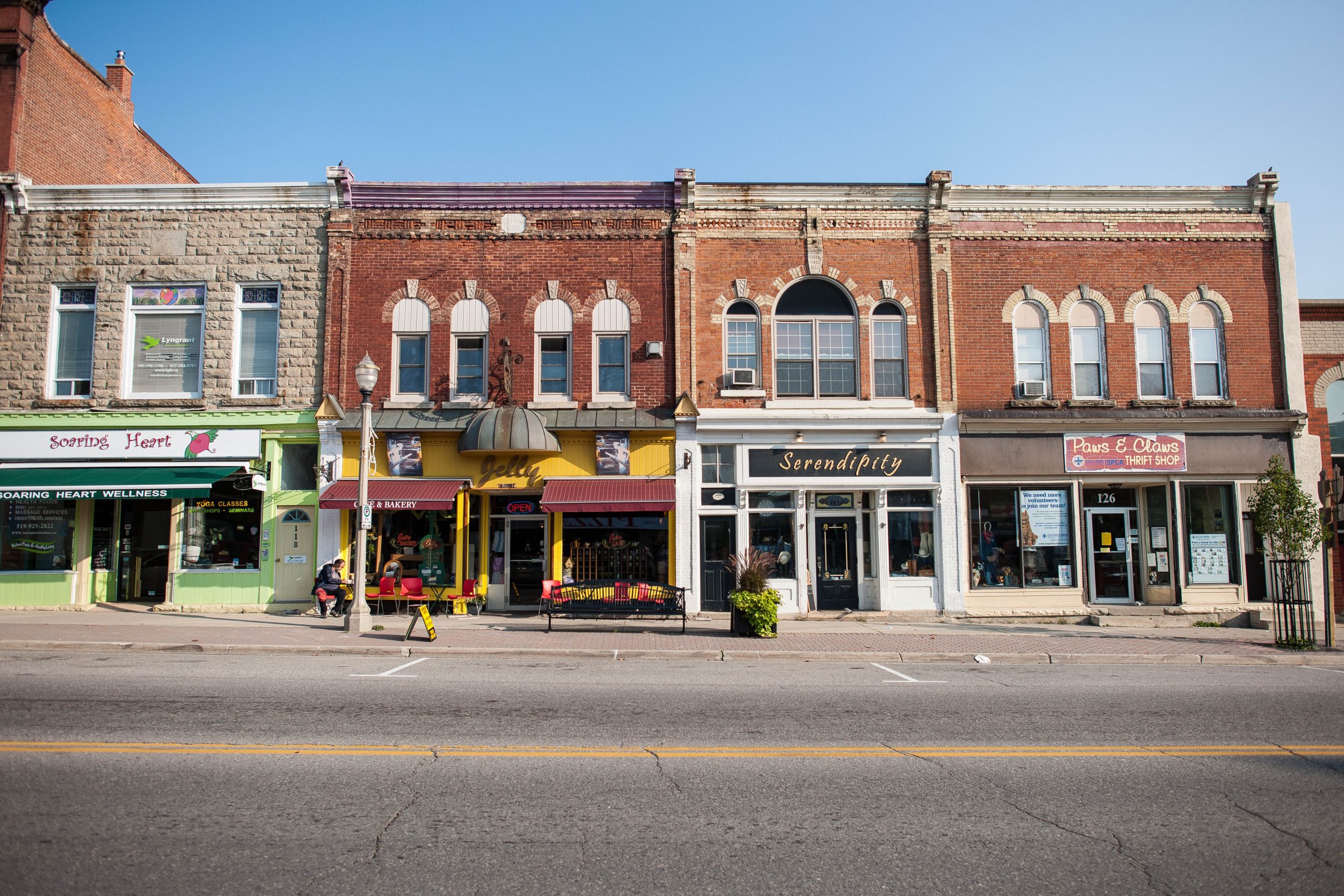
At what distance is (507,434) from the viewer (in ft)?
57.2

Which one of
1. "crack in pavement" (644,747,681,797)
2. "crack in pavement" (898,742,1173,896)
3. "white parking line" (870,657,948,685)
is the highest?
"crack in pavement" (644,747,681,797)

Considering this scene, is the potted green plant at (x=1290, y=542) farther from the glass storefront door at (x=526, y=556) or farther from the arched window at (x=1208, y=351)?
the glass storefront door at (x=526, y=556)

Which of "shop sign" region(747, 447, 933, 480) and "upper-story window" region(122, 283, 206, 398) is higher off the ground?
"upper-story window" region(122, 283, 206, 398)

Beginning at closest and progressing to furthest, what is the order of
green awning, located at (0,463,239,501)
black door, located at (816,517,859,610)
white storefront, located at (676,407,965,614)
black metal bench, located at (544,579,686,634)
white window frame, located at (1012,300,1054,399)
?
black metal bench, located at (544,579,686,634) < green awning, located at (0,463,239,501) < white storefront, located at (676,407,965,614) < black door, located at (816,517,859,610) < white window frame, located at (1012,300,1054,399)

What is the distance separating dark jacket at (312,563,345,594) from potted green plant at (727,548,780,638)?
8.44 metres

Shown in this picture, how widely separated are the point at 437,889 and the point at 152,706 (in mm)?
5746

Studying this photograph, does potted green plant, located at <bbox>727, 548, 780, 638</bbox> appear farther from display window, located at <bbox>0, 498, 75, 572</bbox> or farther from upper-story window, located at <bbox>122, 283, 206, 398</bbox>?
display window, located at <bbox>0, 498, 75, 572</bbox>

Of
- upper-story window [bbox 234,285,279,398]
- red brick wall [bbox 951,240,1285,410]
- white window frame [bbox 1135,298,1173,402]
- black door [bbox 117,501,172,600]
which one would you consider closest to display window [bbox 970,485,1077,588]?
red brick wall [bbox 951,240,1285,410]

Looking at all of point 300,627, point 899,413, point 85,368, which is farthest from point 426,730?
point 85,368

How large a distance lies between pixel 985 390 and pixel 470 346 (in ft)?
39.4

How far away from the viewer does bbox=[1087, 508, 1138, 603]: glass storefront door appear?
18.9 m

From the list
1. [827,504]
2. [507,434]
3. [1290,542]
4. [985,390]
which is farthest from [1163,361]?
[507,434]

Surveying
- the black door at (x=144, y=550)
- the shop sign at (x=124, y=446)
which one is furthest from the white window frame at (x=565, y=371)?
the black door at (x=144, y=550)

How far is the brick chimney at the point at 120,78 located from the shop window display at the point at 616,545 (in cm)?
1832
